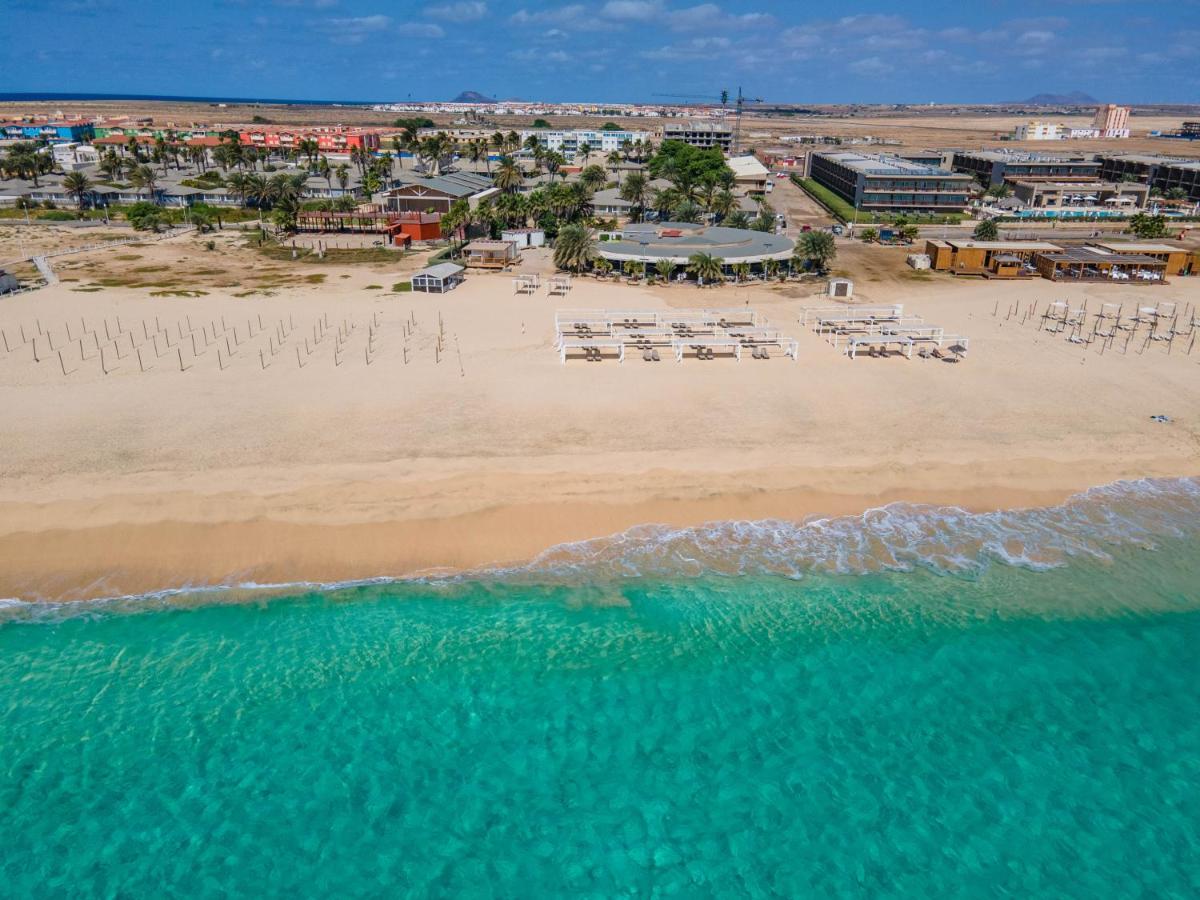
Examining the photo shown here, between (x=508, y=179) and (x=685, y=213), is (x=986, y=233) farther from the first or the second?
(x=508, y=179)

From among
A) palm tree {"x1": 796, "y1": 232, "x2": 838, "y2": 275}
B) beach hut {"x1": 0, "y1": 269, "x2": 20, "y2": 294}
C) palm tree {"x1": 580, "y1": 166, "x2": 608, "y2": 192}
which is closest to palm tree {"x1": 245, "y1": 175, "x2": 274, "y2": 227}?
beach hut {"x1": 0, "y1": 269, "x2": 20, "y2": 294}

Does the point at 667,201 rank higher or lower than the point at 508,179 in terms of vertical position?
lower

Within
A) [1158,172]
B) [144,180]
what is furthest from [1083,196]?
[144,180]

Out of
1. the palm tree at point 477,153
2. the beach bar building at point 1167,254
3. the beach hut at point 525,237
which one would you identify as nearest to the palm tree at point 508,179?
the beach hut at point 525,237

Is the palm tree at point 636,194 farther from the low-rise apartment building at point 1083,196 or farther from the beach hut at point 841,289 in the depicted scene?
the low-rise apartment building at point 1083,196

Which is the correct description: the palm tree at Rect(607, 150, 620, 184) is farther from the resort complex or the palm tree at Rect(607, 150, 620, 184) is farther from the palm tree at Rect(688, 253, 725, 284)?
the resort complex

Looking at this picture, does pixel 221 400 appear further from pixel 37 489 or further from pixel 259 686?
pixel 259 686
